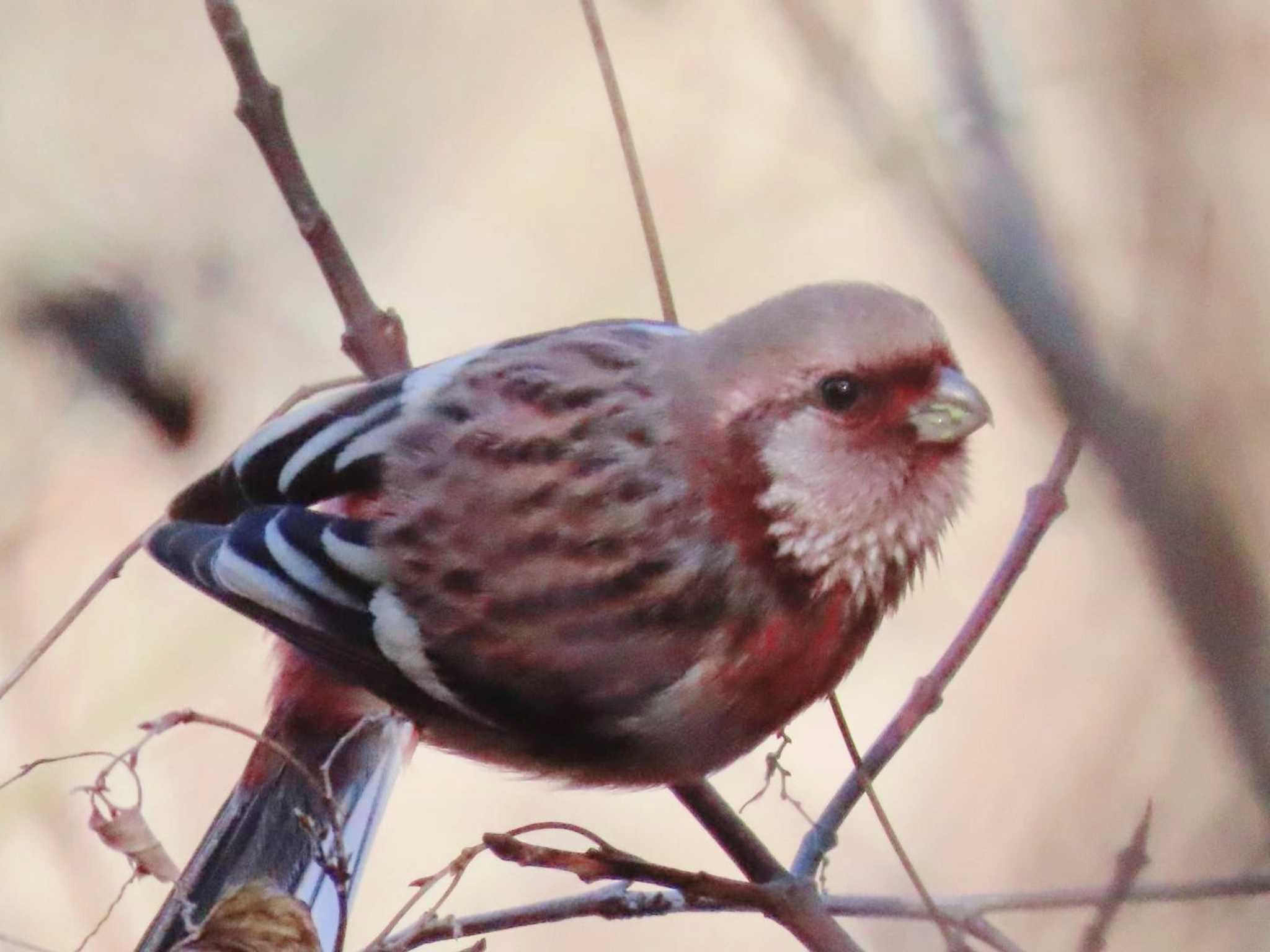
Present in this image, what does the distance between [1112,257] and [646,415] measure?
0.63 meters

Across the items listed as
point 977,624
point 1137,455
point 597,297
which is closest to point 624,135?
point 977,624

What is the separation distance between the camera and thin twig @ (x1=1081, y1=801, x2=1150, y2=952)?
3.46ft

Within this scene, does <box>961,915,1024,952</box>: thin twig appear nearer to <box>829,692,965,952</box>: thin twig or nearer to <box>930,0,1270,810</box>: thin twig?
<box>829,692,965,952</box>: thin twig

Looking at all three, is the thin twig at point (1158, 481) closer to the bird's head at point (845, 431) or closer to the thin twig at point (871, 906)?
the thin twig at point (871, 906)

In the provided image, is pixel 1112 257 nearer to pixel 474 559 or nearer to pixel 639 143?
pixel 474 559

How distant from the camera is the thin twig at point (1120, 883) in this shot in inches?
41.5

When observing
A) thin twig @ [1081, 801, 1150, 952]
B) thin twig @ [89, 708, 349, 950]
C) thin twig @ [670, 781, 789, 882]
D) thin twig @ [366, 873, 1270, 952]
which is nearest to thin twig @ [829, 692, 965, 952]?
thin twig @ [366, 873, 1270, 952]

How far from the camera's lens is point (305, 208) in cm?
180

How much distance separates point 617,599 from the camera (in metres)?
1.70

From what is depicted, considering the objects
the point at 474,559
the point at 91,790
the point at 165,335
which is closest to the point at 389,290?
the point at 165,335

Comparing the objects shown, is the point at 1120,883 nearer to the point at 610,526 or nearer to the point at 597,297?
the point at 610,526

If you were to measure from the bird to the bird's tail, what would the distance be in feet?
0.29

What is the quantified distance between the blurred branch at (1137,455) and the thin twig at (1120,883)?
18 cm

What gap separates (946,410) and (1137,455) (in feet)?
2.24
